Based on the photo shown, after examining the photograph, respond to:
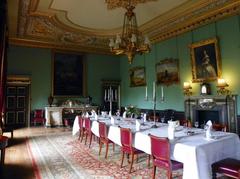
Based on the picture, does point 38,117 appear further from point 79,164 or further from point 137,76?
point 79,164

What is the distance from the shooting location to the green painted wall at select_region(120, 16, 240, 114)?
6.77 meters

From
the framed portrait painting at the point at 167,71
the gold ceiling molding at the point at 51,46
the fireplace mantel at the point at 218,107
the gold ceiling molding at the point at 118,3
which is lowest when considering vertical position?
the fireplace mantel at the point at 218,107

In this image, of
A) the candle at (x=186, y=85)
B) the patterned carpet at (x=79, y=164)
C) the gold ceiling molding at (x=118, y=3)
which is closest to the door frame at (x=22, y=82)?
the patterned carpet at (x=79, y=164)

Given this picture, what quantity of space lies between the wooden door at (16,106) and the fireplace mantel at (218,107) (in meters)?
8.24

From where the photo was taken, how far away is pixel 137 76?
11.6m

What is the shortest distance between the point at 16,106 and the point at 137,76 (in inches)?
266

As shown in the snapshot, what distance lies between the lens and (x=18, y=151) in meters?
5.73

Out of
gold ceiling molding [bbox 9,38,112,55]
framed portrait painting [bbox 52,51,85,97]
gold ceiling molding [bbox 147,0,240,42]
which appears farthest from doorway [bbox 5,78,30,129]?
gold ceiling molding [bbox 147,0,240,42]

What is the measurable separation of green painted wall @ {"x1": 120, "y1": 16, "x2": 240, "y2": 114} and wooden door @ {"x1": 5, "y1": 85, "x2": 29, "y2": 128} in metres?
5.82

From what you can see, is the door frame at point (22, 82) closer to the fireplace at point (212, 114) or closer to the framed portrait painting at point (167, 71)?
the framed portrait painting at point (167, 71)

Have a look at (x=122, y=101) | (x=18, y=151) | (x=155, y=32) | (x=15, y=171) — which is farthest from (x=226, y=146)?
(x=122, y=101)

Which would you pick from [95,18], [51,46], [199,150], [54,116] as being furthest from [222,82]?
[51,46]

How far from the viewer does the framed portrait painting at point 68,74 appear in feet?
37.9

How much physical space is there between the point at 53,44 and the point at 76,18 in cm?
352
